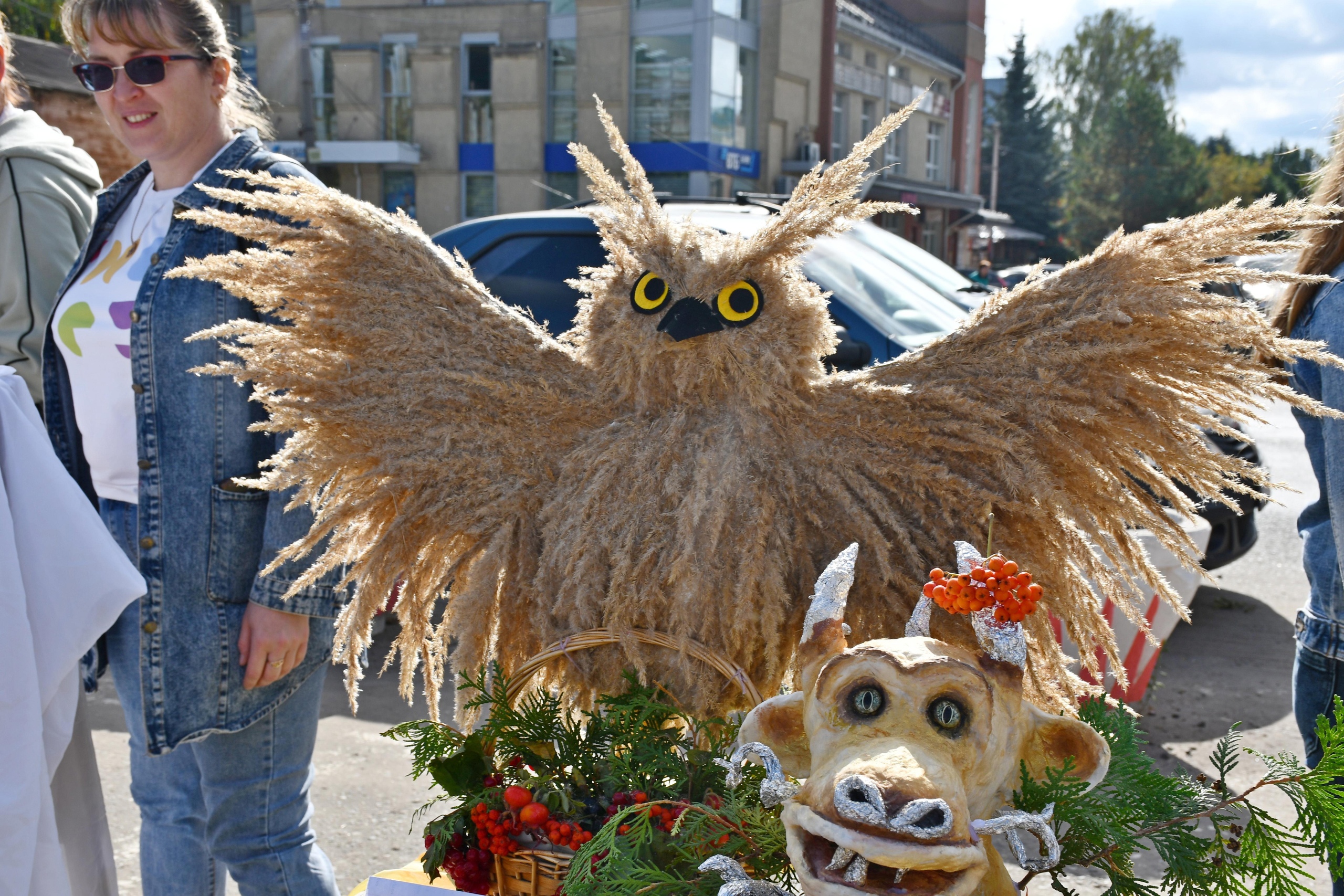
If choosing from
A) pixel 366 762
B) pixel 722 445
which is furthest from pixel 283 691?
pixel 366 762

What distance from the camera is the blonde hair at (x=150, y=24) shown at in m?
1.75

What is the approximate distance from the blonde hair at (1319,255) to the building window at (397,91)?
18.9 meters

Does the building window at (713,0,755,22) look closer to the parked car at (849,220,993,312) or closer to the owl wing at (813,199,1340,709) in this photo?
the parked car at (849,220,993,312)

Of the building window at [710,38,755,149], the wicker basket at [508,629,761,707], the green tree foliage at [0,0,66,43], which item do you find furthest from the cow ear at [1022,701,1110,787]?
the building window at [710,38,755,149]

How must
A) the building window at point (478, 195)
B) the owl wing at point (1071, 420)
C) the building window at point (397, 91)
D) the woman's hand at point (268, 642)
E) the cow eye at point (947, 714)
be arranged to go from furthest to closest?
the building window at point (478, 195) → the building window at point (397, 91) → the woman's hand at point (268, 642) → the owl wing at point (1071, 420) → the cow eye at point (947, 714)

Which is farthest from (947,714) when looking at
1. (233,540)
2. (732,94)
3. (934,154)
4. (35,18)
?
(934,154)

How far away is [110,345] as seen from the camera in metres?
1.81

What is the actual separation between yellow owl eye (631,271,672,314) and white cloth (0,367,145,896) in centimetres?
102

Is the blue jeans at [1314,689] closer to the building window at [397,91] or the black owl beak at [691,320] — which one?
the black owl beak at [691,320]

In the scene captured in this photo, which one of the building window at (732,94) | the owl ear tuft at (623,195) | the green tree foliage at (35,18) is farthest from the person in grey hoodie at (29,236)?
the building window at (732,94)

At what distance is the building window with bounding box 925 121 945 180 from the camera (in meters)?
23.4

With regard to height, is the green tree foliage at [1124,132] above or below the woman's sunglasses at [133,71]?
above

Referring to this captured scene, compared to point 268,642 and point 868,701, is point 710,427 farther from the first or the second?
point 268,642

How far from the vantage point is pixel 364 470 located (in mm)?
1445
